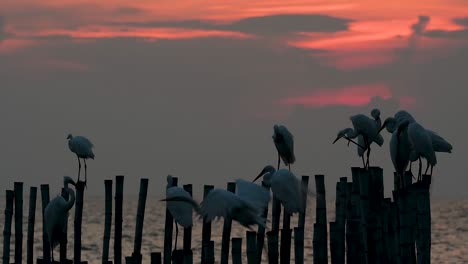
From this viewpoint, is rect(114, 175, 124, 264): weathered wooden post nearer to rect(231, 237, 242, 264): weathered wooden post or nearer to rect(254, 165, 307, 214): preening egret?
rect(254, 165, 307, 214): preening egret

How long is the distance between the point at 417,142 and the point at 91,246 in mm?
49616

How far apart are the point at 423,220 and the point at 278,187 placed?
3.10 m

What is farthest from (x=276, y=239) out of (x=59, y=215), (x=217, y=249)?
(x=217, y=249)

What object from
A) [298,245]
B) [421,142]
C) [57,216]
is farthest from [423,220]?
[57,216]

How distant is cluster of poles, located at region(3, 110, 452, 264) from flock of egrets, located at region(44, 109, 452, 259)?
0.05ft

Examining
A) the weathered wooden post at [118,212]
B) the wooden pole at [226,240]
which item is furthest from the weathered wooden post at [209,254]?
the weathered wooden post at [118,212]

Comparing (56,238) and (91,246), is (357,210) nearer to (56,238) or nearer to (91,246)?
(56,238)

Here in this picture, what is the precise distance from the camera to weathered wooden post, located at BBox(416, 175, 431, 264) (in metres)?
15.8

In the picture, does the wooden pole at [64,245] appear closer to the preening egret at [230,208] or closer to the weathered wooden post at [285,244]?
the preening egret at [230,208]

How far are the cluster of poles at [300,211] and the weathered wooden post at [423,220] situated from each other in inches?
0.5

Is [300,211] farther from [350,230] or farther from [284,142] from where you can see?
[284,142]

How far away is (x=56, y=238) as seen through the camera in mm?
21391

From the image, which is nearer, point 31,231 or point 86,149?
point 31,231

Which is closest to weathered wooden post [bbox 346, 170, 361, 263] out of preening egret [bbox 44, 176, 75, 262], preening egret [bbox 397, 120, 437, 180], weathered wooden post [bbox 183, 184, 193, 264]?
preening egret [bbox 397, 120, 437, 180]
